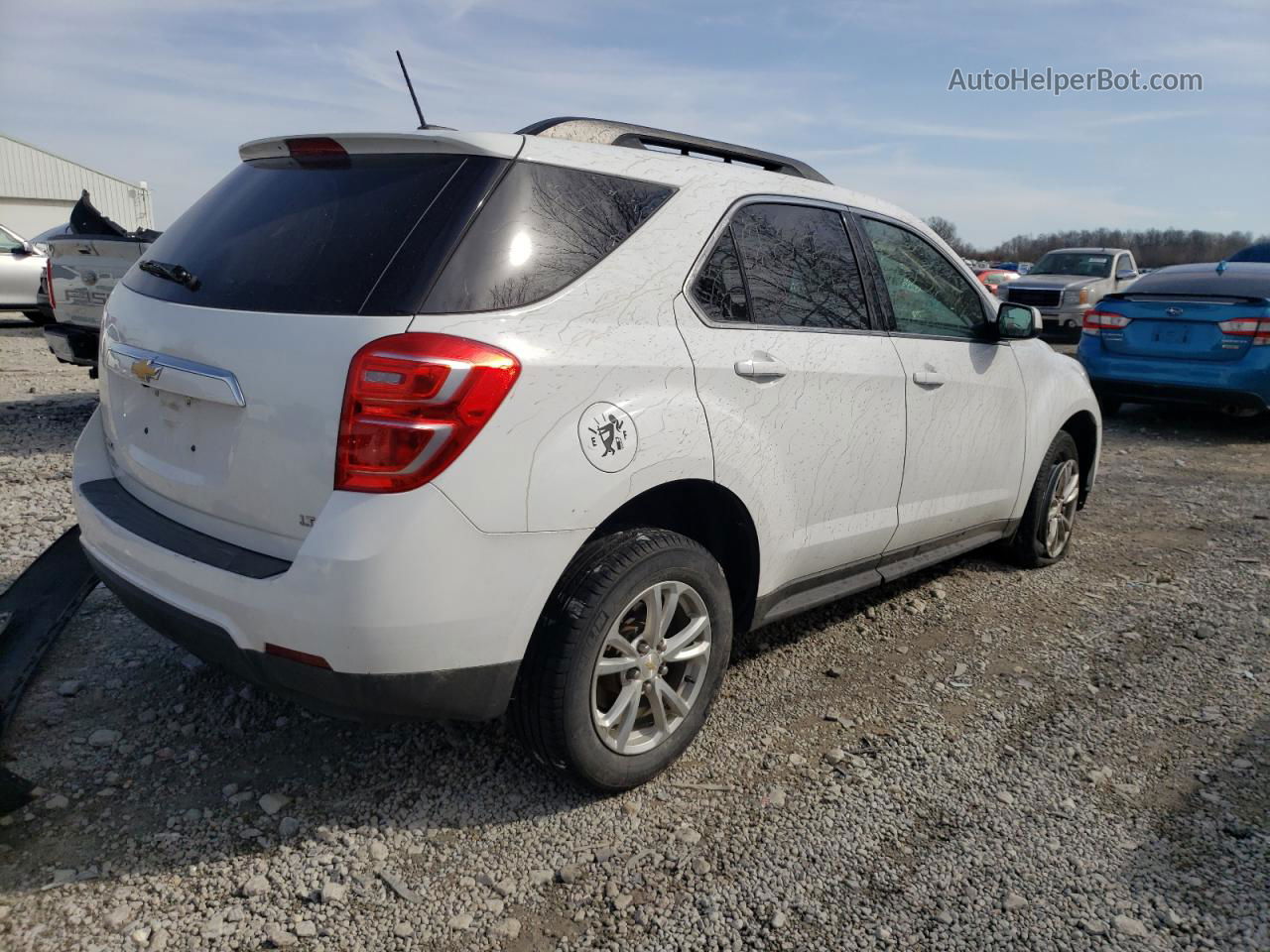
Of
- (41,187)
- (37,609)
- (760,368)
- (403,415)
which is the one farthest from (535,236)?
(41,187)

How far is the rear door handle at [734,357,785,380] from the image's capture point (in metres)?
2.90

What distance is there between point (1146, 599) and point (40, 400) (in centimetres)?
854

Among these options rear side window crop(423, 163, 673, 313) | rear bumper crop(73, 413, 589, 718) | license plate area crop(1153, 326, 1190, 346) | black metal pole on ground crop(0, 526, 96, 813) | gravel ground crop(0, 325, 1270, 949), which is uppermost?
rear side window crop(423, 163, 673, 313)

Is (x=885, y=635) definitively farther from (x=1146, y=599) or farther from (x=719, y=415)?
(x=719, y=415)

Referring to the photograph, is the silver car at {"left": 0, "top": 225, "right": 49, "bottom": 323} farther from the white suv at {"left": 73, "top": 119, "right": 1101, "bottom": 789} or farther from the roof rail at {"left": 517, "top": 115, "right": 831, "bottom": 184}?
the roof rail at {"left": 517, "top": 115, "right": 831, "bottom": 184}

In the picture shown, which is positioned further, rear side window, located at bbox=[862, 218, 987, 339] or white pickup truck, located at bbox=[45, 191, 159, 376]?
white pickup truck, located at bbox=[45, 191, 159, 376]

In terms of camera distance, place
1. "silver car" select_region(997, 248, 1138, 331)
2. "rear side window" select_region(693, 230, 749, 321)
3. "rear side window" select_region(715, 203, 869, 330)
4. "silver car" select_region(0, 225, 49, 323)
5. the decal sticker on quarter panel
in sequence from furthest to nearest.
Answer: "silver car" select_region(997, 248, 1138, 331), "silver car" select_region(0, 225, 49, 323), "rear side window" select_region(715, 203, 869, 330), "rear side window" select_region(693, 230, 749, 321), the decal sticker on quarter panel

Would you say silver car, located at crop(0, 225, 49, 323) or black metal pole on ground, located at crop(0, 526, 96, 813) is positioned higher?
silver car, located at crop(0, 225, 49, 323)

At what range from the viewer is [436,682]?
2.35 metres

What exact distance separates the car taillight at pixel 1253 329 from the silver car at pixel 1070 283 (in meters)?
6.69

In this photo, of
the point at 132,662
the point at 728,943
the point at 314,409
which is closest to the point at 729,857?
the point at 728,943

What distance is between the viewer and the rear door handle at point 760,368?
9.50ft

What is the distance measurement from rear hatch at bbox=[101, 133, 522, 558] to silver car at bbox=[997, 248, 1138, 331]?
14.1m

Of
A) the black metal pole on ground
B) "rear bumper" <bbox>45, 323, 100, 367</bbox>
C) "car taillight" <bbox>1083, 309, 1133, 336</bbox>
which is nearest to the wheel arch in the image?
the black metal pole on ground
